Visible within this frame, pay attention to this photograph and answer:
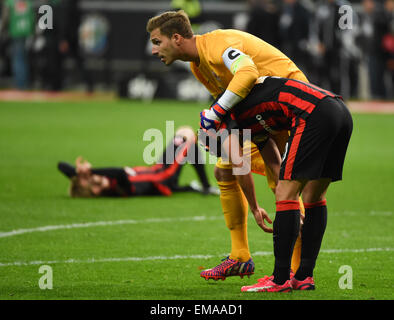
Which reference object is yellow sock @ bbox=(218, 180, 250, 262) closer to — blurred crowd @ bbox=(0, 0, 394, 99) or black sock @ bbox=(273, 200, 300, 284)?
black sock @ bbox=(273, 200, 300, 284)

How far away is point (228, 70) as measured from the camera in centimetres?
634

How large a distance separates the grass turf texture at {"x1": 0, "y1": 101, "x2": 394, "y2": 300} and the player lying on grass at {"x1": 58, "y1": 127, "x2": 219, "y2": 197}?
0.18 meters

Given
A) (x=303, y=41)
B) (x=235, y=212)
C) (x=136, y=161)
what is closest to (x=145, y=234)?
(x=235, y=212)

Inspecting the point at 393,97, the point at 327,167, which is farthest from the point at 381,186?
the point at 393,97

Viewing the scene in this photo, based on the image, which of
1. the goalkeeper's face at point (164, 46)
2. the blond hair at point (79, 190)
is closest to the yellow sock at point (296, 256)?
the goalkeeper's face at point (164, 46)

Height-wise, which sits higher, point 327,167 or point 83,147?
point 327,167

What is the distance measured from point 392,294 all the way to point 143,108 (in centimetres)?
1736

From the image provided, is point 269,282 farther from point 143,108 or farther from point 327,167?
point 143,108

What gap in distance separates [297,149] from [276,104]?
37cm

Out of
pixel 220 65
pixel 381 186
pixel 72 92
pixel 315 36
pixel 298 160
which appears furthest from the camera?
pixel 72 92

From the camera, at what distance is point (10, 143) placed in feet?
52.5

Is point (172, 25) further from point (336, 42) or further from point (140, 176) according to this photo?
point (336, 42)

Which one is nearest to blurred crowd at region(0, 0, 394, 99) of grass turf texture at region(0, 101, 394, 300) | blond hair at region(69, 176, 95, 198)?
grass turf texture at region(0, 101, 394, 300)

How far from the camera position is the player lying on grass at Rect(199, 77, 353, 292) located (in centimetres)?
588
